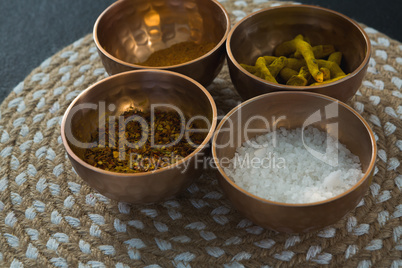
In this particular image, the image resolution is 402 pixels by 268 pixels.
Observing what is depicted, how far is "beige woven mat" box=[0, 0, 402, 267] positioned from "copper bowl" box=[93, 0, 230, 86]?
0.90 feet

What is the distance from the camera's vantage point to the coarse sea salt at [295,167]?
868 millimetres

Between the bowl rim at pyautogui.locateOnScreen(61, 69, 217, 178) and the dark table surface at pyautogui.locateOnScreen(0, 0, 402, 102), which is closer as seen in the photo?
the bowl rim at pyautogui.locateOnScreen(61, 69, 217, 178)

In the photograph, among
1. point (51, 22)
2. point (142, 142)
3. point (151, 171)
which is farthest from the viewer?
point (51, 22)

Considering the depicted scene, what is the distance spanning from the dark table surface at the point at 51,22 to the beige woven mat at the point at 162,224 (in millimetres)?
593

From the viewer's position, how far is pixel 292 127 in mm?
1025

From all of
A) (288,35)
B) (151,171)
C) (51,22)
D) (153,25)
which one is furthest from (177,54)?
(51,22)

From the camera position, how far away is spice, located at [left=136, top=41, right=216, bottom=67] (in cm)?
118

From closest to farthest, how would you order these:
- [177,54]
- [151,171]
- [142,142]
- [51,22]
Answer: [151,171]
[142,142]
[177,54]
[51,22]

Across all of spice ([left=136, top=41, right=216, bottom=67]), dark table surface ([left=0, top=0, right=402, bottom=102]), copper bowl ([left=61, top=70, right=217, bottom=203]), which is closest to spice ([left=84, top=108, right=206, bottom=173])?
copper bowl ([left=61, top=70, right=217, bottom=203])

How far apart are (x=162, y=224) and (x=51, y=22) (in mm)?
1135

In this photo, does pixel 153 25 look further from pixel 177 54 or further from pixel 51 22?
pixel 51 22

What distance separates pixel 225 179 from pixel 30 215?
1.32 feet

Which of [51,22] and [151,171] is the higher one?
[151,171]

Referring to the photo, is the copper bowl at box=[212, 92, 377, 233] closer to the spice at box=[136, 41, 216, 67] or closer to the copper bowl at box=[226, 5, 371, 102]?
the copper bowl at box=[226, 5, 371, 102]
